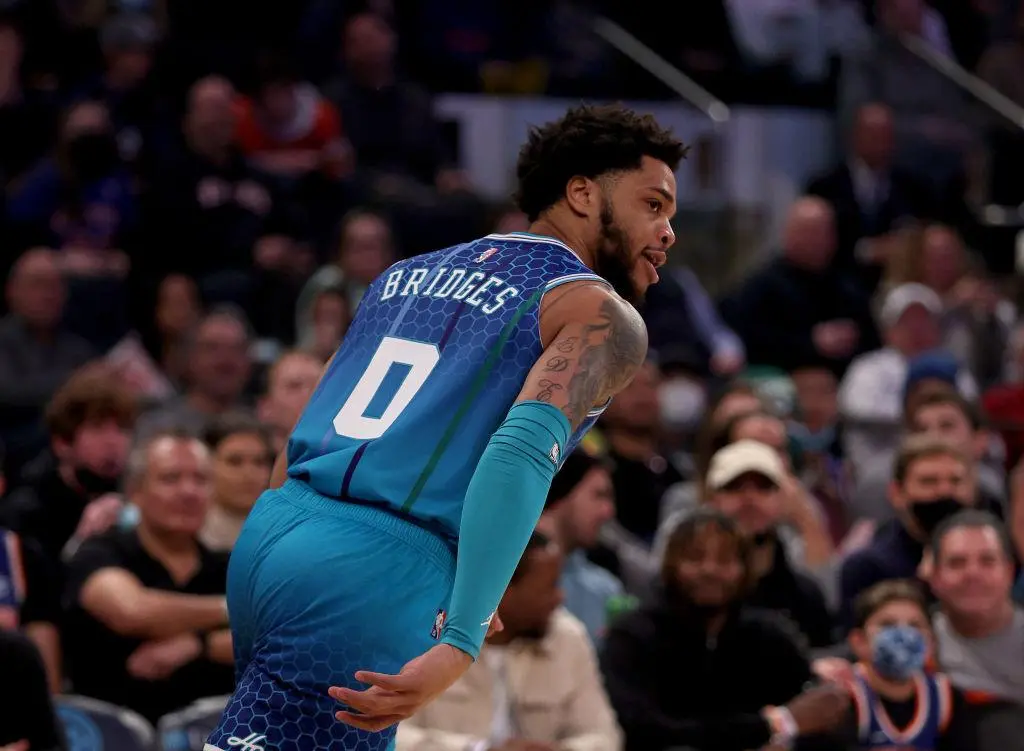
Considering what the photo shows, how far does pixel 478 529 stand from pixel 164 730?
2821 mm

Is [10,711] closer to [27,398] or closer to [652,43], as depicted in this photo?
[27,398]

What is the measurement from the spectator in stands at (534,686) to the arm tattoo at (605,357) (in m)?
2.46

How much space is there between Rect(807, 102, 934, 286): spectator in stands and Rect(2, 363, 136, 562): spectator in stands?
5389mm

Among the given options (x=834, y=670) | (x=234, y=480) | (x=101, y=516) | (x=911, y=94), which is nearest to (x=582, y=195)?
(x=834, y=670)

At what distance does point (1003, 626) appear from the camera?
6.15 m

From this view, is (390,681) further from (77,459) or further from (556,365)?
(77,459)

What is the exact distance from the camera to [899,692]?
583 cm

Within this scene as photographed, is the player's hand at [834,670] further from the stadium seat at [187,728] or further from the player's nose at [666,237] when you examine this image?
the player's nose at [666,237]

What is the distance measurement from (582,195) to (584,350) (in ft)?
1.34

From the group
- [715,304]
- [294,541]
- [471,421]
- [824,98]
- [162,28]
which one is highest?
[824,98]

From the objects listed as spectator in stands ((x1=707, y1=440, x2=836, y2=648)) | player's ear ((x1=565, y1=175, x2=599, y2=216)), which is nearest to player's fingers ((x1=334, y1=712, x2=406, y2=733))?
player's ear ((x1=565, y1=175, x2=599, y2=216))

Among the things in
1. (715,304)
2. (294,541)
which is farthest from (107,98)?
(294,541)

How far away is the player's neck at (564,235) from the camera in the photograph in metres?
3.13

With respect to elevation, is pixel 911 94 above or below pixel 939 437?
above
